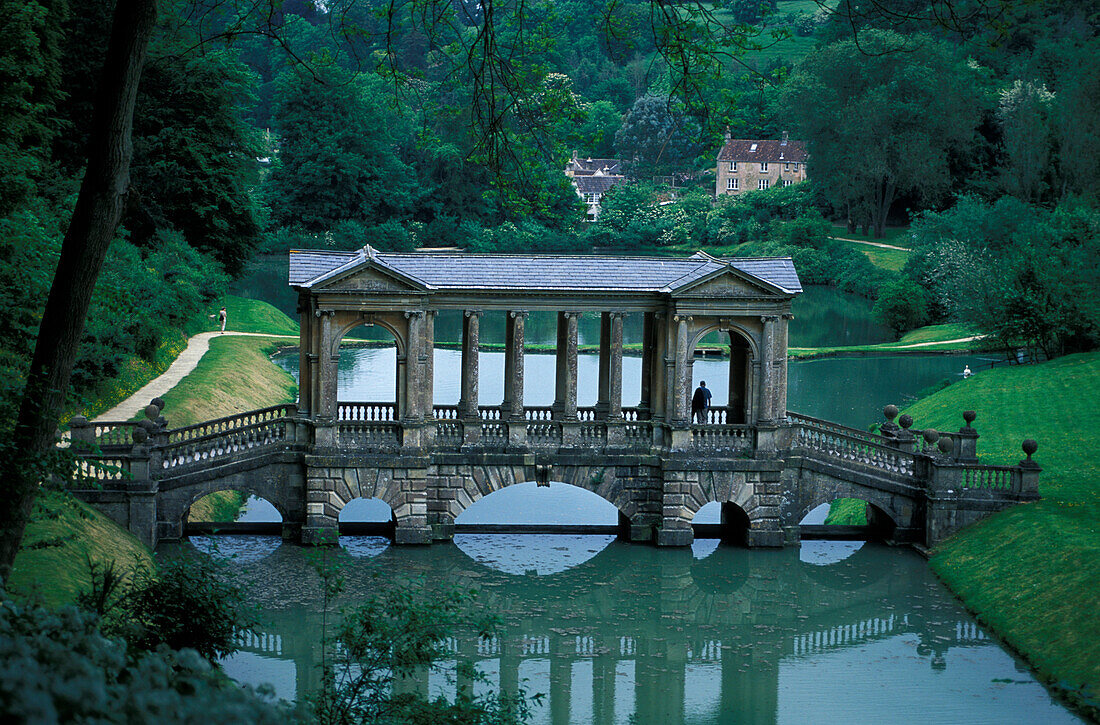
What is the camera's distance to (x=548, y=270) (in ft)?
108

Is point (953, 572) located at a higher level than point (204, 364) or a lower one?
lower

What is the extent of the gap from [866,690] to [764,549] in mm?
8828

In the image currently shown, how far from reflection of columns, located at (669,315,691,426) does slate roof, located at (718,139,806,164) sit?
101357 mm

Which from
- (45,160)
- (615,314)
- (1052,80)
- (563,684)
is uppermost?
(1052,80)

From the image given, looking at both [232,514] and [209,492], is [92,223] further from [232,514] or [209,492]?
[232,514]

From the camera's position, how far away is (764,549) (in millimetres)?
33188

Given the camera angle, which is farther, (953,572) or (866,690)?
(953,572)

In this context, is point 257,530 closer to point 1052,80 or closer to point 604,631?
point 604,631

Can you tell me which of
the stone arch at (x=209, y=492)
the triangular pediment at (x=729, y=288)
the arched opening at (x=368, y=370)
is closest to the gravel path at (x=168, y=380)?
the arched opening at (x=368, y=370)

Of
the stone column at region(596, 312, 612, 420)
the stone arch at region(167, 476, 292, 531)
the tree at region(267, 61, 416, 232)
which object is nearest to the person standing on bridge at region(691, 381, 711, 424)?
the stone column at region(596, 312, 612, 420)

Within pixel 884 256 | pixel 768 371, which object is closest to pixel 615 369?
pixel 768 371

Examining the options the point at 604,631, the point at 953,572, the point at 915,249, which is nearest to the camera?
the point at 604,631

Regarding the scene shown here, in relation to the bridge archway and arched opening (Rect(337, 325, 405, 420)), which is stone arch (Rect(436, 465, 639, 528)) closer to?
arched opening (Rect(337, 325, 405, 420))

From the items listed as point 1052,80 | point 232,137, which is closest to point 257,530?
point 232,137
